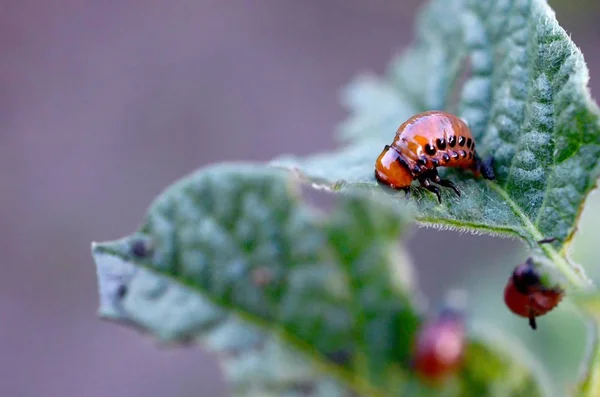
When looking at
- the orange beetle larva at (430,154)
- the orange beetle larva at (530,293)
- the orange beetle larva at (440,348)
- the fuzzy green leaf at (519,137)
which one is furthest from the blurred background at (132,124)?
the orange beetle larva at (530,293)

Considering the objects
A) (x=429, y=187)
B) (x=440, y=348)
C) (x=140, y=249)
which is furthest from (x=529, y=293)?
(x=140, y=249)

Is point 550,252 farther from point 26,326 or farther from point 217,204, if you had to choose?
point 26,326

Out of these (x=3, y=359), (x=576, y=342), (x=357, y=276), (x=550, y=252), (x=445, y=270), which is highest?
(x=445, y=270)

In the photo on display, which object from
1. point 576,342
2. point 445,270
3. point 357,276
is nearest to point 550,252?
point 357,276

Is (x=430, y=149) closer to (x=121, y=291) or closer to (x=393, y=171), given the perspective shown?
(x=393, y=171)

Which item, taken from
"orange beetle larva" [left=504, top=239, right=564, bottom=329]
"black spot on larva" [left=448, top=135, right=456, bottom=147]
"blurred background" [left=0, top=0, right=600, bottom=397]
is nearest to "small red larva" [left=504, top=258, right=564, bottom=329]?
"orange beetle larva" [left=504, top=239, right=564, bottom=329]

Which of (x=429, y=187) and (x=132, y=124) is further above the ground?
(x=132, y=124)
